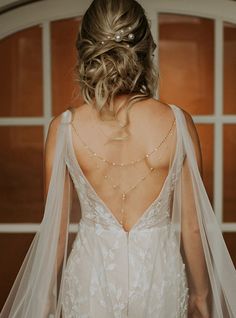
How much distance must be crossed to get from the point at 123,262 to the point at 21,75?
4.04 ft

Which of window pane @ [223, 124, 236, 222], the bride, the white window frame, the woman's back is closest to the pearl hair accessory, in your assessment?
the bride

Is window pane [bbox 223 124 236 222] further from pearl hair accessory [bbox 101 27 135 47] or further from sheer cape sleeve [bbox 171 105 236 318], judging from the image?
pearl hair accessory [bbox 101 27 135 47]

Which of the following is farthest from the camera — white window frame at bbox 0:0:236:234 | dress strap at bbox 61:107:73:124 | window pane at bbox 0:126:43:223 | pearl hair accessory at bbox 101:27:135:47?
window pane at bbox 0:126:43:223

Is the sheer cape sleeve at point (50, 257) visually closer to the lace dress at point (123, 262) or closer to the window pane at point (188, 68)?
the lace dress at point (123, 262)

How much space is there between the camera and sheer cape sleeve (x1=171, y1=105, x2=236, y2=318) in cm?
144

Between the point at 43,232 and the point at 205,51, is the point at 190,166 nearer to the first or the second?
→ the point at 43,232

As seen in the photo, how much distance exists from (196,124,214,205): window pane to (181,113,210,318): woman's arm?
86cm

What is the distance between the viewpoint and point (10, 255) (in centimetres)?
243

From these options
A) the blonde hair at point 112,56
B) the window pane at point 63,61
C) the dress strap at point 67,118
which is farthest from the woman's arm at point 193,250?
the window pane at point 63,61

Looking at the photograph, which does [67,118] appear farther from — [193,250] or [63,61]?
[63,61]

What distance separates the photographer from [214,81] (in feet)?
7.60

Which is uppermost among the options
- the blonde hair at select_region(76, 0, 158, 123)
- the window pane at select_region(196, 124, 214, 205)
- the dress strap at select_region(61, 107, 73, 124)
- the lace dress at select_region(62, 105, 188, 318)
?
the blonde hair at select_region(76, 0, 158, 123)

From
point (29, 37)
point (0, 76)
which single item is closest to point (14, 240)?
point (0, 76)

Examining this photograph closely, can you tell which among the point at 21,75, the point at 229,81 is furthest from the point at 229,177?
the point at 21,75
